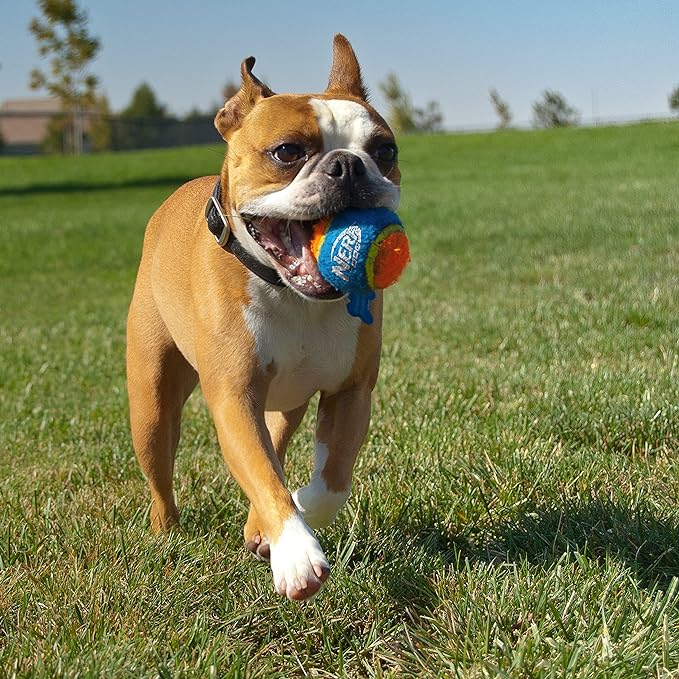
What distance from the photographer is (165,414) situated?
13.5 feet

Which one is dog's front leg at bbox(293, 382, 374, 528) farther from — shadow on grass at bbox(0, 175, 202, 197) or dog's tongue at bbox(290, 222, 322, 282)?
shadow on grass at bbox(0, 175, 202, 197)

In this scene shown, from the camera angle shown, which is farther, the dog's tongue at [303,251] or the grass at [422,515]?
the dog's tongue at [303,251]

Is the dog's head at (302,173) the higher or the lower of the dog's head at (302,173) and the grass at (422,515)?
the higher

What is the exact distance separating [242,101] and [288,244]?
70 centimetres

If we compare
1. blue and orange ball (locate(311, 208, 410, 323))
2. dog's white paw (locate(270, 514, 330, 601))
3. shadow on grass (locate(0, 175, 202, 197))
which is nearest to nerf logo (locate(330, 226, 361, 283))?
blue and orange ball (locate(311, 208, 410, 323))

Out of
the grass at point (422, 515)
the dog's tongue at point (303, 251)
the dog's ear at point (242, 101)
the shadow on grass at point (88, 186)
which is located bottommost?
the grass at point (422, 515)

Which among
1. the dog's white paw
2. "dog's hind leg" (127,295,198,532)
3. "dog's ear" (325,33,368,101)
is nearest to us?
the dog's white paw

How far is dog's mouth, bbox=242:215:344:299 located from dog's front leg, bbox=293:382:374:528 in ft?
1.62

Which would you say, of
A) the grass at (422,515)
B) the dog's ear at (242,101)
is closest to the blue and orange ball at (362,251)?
the dog's ear at (242,101)

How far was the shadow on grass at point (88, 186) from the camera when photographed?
3123 centimetres

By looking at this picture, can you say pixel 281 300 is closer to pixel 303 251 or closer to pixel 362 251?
pixel 303 251

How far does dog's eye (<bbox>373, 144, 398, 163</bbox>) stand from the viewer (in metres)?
3.37

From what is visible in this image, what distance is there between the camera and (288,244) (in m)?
3.29

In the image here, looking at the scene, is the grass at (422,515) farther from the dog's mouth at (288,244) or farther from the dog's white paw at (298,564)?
the dog's mouth at (288,244)
